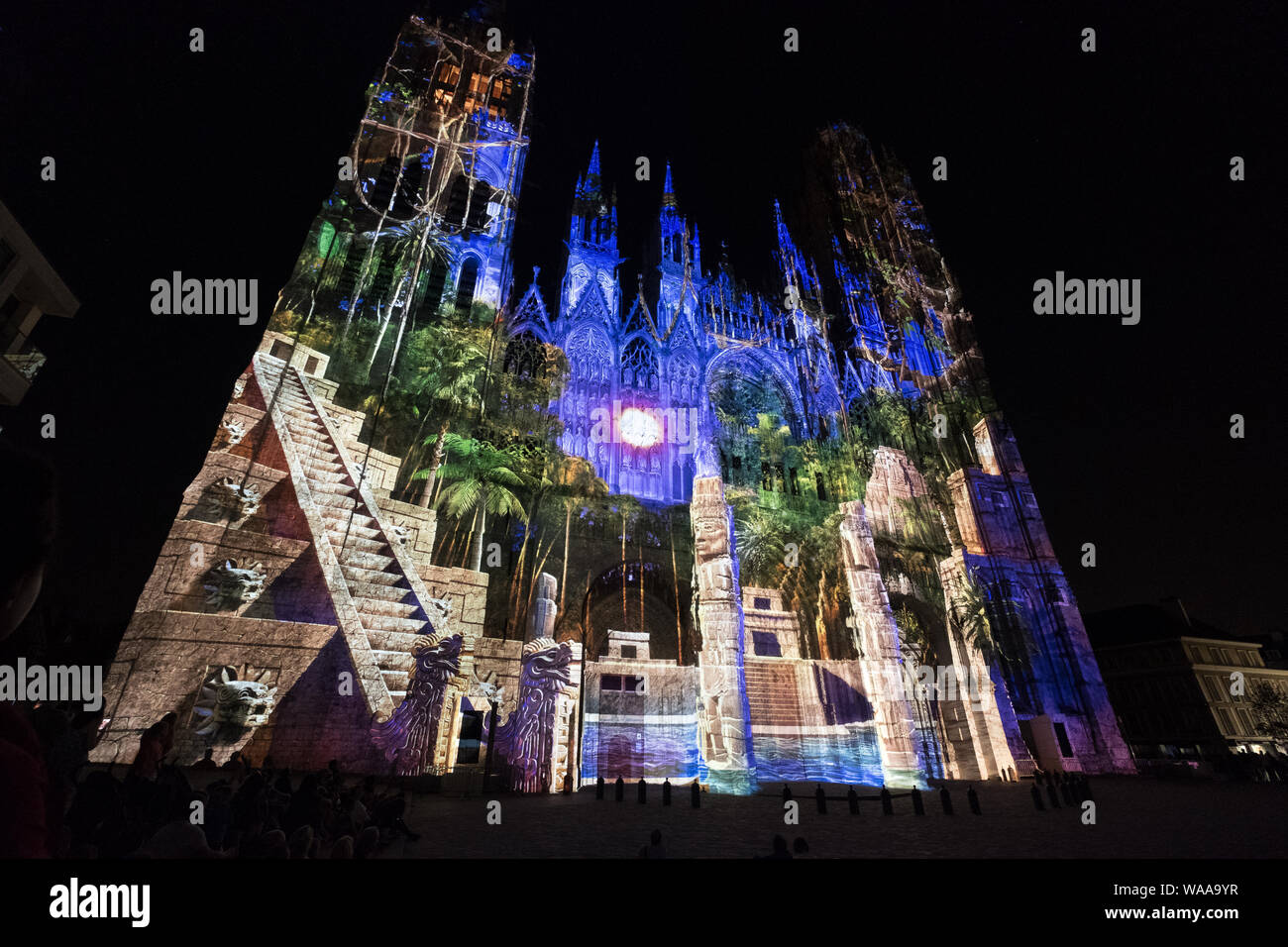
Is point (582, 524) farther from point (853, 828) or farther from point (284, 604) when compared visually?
point (853, 828)

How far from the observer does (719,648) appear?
16.9m

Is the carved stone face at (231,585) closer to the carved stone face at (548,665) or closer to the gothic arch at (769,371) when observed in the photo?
the carved stone face at (548,665)

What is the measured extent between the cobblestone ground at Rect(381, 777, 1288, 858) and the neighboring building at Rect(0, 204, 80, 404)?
1422cm

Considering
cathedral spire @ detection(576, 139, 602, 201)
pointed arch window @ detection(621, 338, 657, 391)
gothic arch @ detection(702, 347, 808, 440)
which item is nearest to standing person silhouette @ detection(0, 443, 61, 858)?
pointed arch window @ detection(621, 338, 657, 391)

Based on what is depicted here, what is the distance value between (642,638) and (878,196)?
3117 cm

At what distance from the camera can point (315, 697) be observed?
40.3 feet

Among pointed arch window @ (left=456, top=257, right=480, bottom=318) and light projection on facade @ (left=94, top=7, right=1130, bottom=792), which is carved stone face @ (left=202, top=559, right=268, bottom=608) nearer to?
light projection on facade @ (left=94, top=7, right=1130, bottom=792)

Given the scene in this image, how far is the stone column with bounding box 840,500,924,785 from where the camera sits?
1780cm

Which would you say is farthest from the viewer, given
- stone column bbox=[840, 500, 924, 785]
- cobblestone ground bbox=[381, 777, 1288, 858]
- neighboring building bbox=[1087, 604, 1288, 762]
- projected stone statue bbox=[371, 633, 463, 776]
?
neighboring building bbox=[1087, 604, 1288, 762]

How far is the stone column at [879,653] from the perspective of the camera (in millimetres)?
17797

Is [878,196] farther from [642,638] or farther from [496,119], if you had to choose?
[642,638]

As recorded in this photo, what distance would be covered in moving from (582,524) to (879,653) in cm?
1109

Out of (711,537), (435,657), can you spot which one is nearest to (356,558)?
(435,657)
